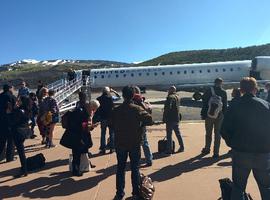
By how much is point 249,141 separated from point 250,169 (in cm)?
37

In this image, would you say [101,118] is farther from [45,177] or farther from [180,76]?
[180,76]

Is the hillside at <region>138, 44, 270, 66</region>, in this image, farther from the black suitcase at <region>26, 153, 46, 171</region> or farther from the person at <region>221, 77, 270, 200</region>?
Result: the person at <region>221, 77, 270, 200</region>

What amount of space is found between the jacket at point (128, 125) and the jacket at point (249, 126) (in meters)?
1.58

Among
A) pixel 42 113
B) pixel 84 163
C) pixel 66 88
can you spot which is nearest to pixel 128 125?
pixel 84 163

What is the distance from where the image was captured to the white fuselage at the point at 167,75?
3619 centimetres

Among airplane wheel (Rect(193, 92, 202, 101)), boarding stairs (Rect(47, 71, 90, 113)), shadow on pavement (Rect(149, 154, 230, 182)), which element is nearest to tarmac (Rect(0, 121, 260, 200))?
shadow on pavement (Rect(149, 154, 230, 182))

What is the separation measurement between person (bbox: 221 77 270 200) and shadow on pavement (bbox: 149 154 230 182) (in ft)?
8.66

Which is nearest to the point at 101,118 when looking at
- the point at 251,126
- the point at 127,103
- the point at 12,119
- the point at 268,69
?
the point at 12,119

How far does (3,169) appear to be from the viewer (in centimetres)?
892

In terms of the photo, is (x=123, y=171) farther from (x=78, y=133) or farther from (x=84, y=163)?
(x=84, y=163)

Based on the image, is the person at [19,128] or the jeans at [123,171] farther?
the person at [19,128]

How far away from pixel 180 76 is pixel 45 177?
2885cm

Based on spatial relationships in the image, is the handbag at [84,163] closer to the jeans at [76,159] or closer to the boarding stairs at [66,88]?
Result: the jeans at [76,159]

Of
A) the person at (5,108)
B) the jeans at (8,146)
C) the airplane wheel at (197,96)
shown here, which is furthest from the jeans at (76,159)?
the airplane wheel at (197,96)
